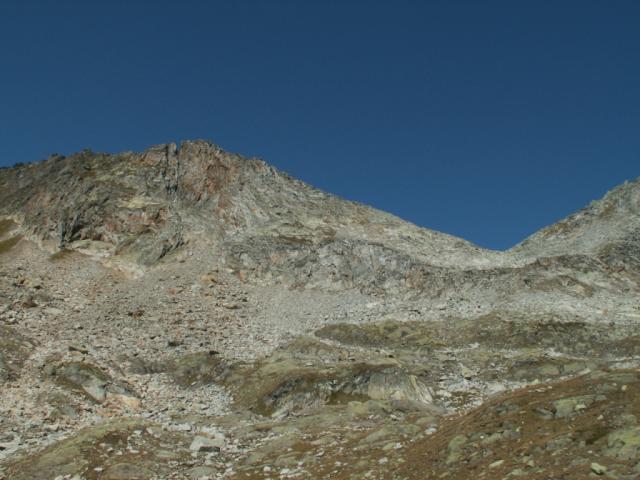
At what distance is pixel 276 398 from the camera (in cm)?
3538

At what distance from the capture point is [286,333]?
5169cm

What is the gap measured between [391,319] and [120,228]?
4165 cm

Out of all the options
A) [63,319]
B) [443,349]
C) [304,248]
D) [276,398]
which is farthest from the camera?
[304,248]

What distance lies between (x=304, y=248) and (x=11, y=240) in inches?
1614

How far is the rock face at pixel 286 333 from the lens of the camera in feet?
68.5

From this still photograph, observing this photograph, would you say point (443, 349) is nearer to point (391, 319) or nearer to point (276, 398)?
point (391, 319)

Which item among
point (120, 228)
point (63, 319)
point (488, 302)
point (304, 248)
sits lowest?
point (488, 302)

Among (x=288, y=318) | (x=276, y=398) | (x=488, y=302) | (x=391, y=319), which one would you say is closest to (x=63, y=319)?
(x=288, y=318)

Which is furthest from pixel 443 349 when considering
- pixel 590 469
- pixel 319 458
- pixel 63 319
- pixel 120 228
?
pixel 120 228

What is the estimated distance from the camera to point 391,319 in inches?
2099

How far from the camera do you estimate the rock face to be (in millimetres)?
20891

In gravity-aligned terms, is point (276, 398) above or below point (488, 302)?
below

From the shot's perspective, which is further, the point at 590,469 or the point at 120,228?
the point at 120,228

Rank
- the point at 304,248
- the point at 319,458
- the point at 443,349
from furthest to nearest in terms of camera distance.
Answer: the point at 304,248, the point at 443,349, the point at 319,458
